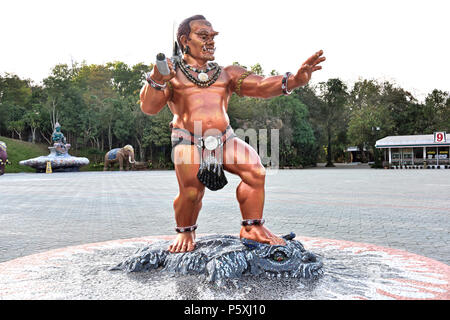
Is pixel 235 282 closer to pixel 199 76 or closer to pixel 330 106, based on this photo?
pixel 199 76

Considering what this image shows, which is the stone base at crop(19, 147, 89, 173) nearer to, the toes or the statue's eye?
the toes

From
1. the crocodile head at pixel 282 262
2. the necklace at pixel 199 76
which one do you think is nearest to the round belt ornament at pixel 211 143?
the necklace at pixel 199 76

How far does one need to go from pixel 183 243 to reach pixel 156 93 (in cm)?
130

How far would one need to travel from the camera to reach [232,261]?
9.59ft

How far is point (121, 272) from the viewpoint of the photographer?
10.3ft

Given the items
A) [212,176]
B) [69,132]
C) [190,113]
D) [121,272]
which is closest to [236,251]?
[212,176]

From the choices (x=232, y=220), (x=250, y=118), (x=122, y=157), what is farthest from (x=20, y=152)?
(x=232, y=220)

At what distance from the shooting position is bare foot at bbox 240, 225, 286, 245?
3180mm

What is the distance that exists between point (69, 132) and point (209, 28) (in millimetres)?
39500

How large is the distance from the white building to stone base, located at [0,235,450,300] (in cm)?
2888

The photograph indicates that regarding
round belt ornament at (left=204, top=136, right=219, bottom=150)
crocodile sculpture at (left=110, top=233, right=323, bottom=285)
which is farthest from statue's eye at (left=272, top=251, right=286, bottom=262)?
round belt ornament at (left=204, top=136, right=219, bottom=150)
